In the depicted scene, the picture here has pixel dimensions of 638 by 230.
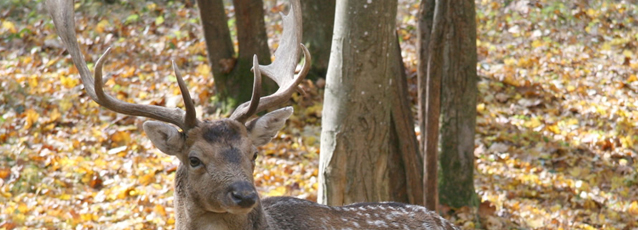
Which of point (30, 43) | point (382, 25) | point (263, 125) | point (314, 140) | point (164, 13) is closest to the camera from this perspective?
point (263, 125)

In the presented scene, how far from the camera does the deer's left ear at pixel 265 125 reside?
558 centimetres

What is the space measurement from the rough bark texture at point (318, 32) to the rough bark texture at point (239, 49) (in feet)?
2.70

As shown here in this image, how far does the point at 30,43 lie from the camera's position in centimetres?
1426

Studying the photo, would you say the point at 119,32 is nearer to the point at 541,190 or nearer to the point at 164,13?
the point at 164,13

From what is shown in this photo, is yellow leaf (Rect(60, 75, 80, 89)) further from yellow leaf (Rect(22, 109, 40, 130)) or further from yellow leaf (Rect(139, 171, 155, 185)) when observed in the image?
yellow leaf (Rect(139, 171, 155, 185))

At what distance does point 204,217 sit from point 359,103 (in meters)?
2.25

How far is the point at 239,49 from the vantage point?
11.5 meters

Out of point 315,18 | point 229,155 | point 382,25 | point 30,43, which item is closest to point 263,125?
point 229,155

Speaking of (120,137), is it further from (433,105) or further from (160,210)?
(433,105)

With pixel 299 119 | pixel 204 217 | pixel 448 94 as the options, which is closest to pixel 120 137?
pixel 299 119

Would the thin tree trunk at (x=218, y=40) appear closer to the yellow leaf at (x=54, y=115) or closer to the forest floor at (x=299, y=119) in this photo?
Answer: the forest floor at (x=299, y=119)

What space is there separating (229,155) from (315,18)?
7100 millimetres

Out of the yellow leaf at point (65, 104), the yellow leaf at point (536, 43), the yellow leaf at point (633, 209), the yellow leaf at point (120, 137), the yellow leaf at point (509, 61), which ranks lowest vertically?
the yellow leaf at point (633, 209)

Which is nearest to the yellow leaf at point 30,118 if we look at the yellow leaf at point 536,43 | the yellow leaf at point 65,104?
the yellow leaf at point 65,104
